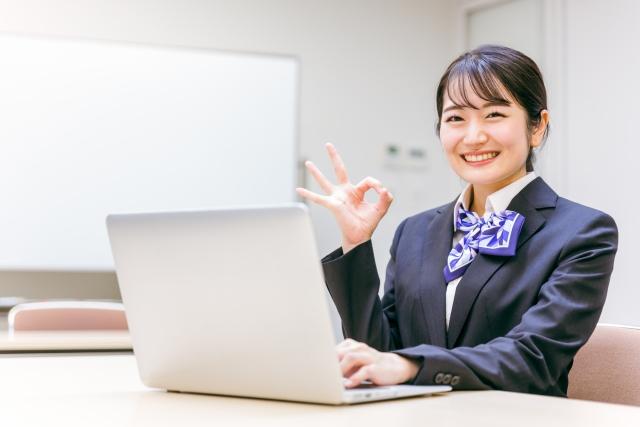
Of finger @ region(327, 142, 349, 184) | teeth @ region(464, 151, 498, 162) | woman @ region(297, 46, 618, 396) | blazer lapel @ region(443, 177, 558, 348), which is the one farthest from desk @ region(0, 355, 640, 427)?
teeth @ region(464, 151, 498, 162)

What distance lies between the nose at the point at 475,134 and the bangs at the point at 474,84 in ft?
0.12

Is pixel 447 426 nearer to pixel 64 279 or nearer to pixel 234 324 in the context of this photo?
pixel 234 324

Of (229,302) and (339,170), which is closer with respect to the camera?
(229,302)

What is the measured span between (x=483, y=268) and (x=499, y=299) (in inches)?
2.7

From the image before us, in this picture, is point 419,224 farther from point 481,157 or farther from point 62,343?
point 62,343

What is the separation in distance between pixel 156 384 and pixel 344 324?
503 millimetres

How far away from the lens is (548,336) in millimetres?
1308

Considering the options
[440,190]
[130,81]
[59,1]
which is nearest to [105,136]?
[130,81]

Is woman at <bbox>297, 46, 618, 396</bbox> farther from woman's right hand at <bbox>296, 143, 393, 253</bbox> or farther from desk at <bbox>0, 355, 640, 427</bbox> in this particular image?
desk at <bbox>0, 355, 640, 427</bbox>

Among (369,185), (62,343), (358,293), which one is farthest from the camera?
(62,343)

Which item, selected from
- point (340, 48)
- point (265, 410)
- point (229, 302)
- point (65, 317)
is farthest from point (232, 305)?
point (340, 48)

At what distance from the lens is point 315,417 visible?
0.91 metres

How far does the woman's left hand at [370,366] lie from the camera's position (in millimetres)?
1070

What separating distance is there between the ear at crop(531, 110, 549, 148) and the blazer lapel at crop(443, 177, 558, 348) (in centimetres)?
14
